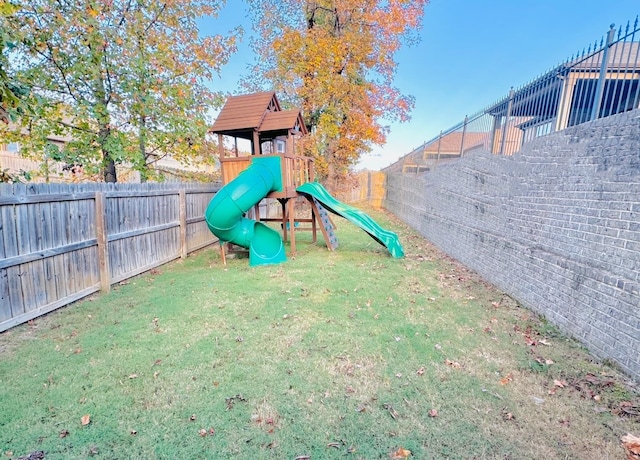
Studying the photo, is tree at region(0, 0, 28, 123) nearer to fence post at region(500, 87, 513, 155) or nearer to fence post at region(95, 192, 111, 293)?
fence post at region(95, 192, 111, 293)

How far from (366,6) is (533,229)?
14.9 metres

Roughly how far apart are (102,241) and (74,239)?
1.49 feet

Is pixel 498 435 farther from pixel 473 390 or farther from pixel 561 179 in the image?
pixel 561 179

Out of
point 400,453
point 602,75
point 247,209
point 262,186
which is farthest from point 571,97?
point 247,209

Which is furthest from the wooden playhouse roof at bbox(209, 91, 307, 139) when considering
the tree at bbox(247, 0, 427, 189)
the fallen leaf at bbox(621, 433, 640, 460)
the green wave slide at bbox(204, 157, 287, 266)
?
the fallen leaf at bbox(621, 433, 640, 460)

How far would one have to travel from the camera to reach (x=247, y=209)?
6.77m

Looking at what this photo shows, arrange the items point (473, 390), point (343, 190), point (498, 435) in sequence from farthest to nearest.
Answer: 1. point (343, 190)
2. point (473, 390)
3. point (498, 435)

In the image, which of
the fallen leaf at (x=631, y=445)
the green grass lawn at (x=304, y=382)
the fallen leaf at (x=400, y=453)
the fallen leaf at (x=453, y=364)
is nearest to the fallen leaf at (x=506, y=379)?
the green grass lawn at (x=304, y=382)

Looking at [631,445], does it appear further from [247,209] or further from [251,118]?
[251,118]

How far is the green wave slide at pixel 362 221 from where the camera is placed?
7.50 m

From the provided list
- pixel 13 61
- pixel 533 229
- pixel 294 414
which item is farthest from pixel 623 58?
pixel 13 61

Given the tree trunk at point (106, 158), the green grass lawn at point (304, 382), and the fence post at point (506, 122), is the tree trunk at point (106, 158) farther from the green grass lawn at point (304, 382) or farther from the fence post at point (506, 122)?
the fence post at point (506, 122)

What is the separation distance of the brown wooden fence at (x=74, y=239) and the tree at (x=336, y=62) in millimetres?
10216

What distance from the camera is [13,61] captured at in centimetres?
677
